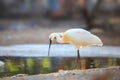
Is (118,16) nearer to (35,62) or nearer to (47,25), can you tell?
(47,25)

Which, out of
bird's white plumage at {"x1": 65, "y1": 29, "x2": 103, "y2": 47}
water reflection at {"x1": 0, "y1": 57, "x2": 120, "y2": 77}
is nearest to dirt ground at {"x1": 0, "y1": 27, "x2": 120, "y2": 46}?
water reflection at {"x1": 0, "y1": 57, "x2": 120, "y2": 77}

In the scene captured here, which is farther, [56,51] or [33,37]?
[33,37]

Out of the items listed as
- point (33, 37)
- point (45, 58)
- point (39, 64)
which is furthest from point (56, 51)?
point (33, 37)

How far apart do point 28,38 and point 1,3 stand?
9359 mm

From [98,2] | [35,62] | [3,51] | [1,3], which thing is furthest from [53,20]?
[35,62]

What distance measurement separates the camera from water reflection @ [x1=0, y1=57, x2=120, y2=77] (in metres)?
9.12

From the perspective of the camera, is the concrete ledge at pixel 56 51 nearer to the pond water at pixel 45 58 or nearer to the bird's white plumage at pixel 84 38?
the pond water at pixel 45 58

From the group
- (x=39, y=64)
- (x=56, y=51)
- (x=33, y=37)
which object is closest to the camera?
(x=39, y=64)

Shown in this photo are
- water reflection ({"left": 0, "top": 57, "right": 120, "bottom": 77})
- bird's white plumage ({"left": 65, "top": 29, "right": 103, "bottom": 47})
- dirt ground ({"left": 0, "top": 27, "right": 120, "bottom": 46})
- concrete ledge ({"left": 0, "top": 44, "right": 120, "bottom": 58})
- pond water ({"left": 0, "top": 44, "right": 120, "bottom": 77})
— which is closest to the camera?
bird's white plumage ({"left": 65, "top": 29, "right": 103, "bottom": 47})

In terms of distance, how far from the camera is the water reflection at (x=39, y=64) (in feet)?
29.9

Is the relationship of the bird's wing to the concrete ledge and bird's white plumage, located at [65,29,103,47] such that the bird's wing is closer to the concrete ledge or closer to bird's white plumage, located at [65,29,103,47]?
bird's white plumage, located at [65,29,103,47]

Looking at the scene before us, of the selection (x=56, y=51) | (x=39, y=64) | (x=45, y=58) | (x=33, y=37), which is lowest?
(x=39, y=64)

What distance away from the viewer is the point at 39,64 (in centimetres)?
1000

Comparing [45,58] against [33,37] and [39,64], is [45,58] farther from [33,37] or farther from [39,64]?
[33,37]
